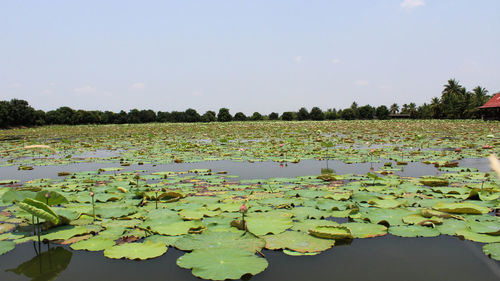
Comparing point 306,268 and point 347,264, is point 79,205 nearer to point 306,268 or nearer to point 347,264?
point 306,268

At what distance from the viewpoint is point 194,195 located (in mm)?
3420

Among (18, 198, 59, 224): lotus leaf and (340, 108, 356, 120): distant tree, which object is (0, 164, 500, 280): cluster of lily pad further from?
(340, 108, 356, 120): distant tree

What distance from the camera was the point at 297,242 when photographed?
2.03 m

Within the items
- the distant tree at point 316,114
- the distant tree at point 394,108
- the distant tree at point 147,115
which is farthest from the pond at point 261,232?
the distant tree at point 394,108

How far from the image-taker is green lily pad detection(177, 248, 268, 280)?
163 centimetres

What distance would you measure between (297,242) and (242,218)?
1.90 feet

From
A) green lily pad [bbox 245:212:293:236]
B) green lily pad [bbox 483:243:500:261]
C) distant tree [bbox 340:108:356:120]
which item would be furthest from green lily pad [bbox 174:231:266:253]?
distant tree [bbox 340:108:356:120]

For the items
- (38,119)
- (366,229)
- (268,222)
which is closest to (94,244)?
(268,222)

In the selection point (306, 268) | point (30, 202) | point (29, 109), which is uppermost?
point (29, 109)

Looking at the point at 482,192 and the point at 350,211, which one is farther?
the point at 482,192

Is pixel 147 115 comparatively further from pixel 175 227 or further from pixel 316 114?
pixel 175 227

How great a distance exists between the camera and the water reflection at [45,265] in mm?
1726

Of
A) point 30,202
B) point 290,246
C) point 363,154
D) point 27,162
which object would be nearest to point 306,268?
point 290,246

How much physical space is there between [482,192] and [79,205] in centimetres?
397
